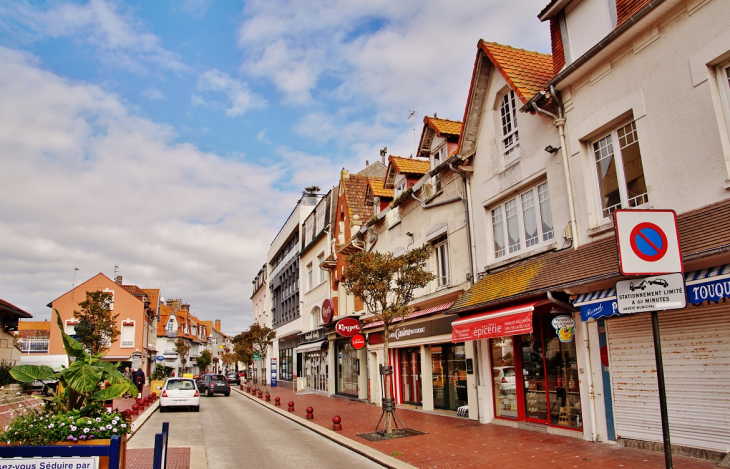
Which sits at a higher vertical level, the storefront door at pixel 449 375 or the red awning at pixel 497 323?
the red awning at pixel 497 323

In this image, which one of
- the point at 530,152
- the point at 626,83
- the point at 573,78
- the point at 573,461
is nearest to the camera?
the point at 573,461

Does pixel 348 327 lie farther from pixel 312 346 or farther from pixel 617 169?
pixel 617 169

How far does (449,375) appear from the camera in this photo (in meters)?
17.4

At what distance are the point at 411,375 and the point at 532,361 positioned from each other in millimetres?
8126

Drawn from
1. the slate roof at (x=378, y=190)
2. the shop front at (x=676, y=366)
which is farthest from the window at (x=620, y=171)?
the slate roof at (x=378, y=190)

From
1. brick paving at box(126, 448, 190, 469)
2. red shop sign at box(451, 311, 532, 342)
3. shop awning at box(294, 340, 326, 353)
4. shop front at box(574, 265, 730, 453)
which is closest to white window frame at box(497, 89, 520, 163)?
red shop sign at box(451, 311, 532, 342)

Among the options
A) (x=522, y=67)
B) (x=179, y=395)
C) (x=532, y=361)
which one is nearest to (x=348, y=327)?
(x=179, y=395)

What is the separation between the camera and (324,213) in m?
35.8

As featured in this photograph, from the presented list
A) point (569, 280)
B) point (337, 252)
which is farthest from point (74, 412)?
point (337, 252)

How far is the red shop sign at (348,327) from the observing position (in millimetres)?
23047

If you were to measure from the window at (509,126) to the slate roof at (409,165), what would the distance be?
6734 mm

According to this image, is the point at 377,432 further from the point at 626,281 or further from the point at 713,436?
the point at 626,281

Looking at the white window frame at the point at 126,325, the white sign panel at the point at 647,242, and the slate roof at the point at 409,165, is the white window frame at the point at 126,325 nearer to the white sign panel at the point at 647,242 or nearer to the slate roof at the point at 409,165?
the slate roof at the point at 409,165

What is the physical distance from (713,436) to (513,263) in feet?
20.0
